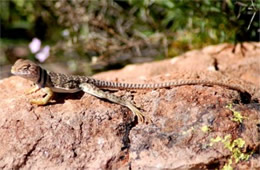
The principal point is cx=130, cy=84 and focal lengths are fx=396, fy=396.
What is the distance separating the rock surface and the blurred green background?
2078mm

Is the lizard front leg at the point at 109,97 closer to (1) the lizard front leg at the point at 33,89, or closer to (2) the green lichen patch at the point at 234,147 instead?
(1) the lizard front leg at the point at 33,89

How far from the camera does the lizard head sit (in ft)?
13.9

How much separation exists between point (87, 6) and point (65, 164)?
4.21 meters

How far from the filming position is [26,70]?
13.9 feet

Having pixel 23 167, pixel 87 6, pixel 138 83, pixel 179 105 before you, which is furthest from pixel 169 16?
pixel 23 167

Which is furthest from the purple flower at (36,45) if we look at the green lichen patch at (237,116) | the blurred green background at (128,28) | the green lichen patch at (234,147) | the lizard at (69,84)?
the green lichen patch at (234,147)

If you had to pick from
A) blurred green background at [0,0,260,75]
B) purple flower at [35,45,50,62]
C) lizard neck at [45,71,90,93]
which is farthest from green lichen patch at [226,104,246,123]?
purple flower at [35,45,50,62]

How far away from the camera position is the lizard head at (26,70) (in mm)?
4227

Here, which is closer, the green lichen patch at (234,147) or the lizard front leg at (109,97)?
the green lichen patch at (234,147)

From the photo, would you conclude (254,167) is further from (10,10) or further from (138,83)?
(10,10)

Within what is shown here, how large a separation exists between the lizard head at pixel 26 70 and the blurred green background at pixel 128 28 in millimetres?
2471

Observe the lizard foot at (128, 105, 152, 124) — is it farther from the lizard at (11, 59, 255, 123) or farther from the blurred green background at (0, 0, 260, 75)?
the blurred green background at (0, 0, 260, 75)

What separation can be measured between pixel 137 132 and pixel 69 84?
106 cm

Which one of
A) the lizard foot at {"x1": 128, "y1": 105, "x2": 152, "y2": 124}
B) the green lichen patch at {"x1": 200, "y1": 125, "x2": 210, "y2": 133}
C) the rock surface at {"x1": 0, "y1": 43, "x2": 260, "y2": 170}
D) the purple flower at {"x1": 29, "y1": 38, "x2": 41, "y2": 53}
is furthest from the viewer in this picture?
the purple flower at {"x1": 29, "y1": 38, "x2": 41, "y2": 53}
